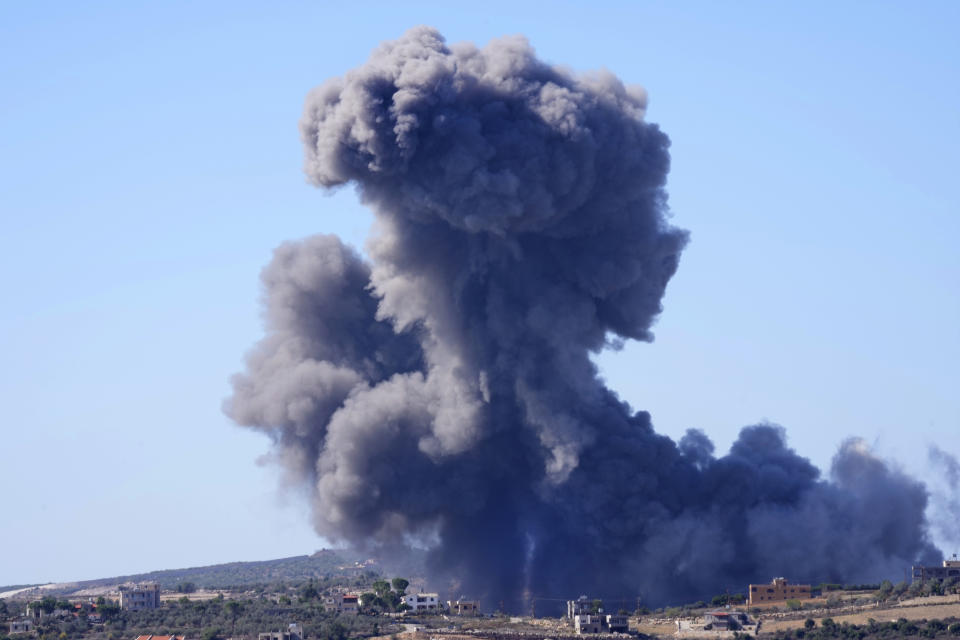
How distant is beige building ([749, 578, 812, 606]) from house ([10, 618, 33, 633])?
32651 millimetres

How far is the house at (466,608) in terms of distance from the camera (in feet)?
271

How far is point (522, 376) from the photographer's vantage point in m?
79.9

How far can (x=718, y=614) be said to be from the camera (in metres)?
70.5

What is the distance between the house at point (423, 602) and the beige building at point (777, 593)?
15.6m

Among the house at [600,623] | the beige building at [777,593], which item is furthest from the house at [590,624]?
the beige building at [777,593]

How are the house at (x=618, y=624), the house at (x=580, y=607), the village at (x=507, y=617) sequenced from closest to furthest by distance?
1. the village at (x=507, y=617)
2. the house at (x=618, y=624)
3. the house at (x=580, y=607)

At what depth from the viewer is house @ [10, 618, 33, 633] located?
3196 inches

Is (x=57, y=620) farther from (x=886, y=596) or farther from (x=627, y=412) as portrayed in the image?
(x=886, y=596)

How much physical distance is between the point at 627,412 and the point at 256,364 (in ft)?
63.1

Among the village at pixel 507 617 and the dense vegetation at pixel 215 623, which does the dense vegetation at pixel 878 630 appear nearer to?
the village at pixel 507 617

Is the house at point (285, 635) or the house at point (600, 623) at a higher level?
the house at point (285, 635)

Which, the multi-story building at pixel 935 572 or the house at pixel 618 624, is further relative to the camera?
Answer: the multi-story building at pixel 935 572

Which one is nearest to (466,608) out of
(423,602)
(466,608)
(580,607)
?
(466,608)

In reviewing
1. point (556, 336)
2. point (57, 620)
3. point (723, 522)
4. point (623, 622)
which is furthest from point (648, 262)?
point (57, 620)
